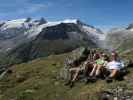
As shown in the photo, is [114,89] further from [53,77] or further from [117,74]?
[53,77]

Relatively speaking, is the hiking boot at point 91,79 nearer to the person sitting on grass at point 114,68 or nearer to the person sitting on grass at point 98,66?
the person sitting on grass at point 98,66

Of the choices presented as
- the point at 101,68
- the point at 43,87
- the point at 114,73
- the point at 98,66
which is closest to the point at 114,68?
the point at 114,73

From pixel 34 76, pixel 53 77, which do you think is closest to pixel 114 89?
pixel 53 77

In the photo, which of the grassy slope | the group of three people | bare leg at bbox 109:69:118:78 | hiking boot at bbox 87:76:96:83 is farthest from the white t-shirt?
hiking boot at bbox 87:76:96:83

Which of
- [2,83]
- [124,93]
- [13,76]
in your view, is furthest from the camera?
[13,76]

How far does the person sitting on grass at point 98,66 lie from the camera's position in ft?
96.9

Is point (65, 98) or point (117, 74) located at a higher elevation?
point (117, 74)

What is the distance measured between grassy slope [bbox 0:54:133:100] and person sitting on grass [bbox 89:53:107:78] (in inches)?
31.1

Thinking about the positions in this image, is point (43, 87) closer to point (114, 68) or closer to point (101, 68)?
point (101, 68)

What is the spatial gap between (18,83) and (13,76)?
4.38m

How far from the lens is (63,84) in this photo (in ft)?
107

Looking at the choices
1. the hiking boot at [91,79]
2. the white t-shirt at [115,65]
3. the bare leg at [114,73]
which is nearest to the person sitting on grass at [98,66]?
the hiking boot at [91,79]

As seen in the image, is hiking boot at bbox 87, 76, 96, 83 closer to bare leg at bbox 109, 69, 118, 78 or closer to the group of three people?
the group of three people

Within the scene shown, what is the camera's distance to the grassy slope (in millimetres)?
27953
